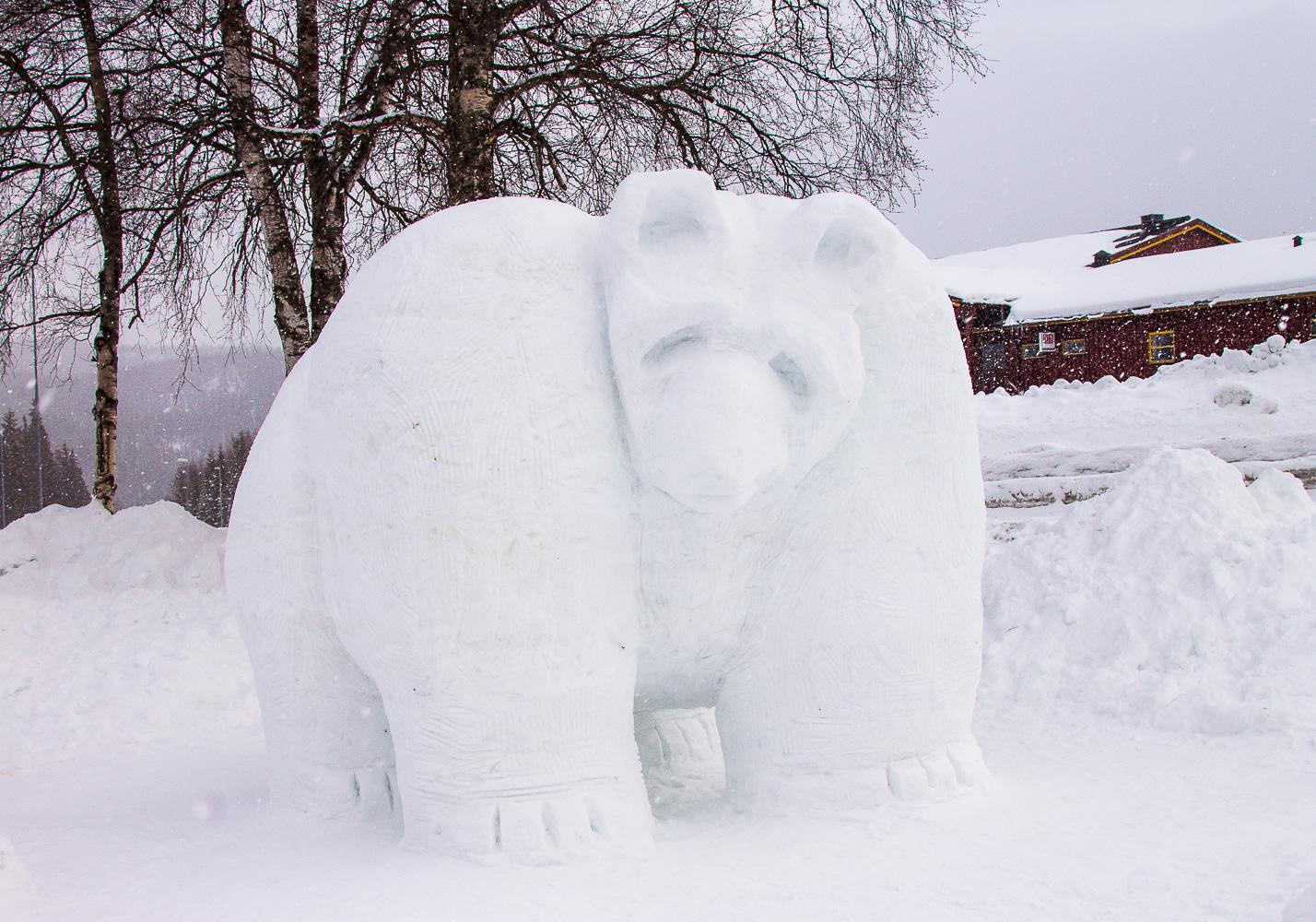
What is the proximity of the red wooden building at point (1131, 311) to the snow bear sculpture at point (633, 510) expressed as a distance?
39.6ft

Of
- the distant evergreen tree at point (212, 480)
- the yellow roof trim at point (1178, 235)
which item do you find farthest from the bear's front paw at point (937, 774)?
the yellow roof trim at point (1178, 235)

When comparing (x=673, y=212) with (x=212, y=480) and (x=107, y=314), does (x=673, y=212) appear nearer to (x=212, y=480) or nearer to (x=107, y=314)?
(x=212, y=480)

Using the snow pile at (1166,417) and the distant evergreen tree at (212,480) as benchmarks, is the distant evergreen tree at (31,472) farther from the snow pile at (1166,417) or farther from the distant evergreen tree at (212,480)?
the snow pile at (1166,417)

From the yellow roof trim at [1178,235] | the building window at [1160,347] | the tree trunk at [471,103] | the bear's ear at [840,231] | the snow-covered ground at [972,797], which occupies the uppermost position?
the yellow roof trim at [1178,235]

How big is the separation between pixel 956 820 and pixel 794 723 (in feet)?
1.05

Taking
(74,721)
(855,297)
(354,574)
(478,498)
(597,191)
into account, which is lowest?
(74,721)

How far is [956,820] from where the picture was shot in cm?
188

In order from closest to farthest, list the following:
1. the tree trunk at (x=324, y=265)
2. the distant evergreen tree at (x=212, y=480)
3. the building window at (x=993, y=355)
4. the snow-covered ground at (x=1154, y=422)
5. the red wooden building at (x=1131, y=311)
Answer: the tree trunk at (x=324, y=265) → the snow-covered ground at (x=1154, y=422) → the distant evergreen tree at (x=212, y=480) → the red wooden building at (x=1131, y=311) → the building window at (x=993, y=355)

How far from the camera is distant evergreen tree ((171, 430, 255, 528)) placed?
23.9 ft

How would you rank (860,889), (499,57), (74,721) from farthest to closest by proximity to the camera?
(499,57)
(74,721)
(860,889)

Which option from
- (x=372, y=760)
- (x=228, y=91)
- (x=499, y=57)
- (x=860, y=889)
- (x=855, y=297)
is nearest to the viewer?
(x=860, y=889)

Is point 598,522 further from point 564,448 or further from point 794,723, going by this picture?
point 794,723

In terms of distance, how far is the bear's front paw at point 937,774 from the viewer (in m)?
1.97

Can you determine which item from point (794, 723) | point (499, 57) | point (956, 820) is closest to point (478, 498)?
point (794, 723)
